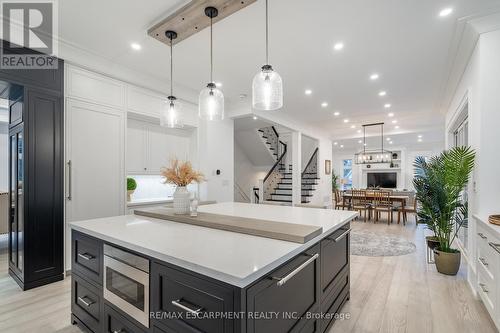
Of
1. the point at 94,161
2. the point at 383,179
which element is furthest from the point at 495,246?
the point at 383,179

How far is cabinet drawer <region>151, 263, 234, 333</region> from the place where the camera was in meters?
1.07

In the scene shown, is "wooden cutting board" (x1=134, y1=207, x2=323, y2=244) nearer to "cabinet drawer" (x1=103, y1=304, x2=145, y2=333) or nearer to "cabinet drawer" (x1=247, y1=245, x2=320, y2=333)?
"cabinet drawer" (x1=247, y1=245, x2=320, y2=333)

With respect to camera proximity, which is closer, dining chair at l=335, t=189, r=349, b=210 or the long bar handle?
the long bar handle

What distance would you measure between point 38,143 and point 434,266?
5.43 metres

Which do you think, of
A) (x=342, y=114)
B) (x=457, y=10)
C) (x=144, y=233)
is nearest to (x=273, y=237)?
(x=144, y=233)

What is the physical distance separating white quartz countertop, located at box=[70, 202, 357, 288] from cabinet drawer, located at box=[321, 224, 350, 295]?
122 millimetres

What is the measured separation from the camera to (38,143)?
2832mm

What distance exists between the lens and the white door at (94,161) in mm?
3104

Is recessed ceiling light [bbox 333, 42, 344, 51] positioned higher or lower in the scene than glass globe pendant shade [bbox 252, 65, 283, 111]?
higher

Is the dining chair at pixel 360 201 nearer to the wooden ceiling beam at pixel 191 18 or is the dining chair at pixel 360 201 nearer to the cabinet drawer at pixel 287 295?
the cabinet drawer at pixel 287 295

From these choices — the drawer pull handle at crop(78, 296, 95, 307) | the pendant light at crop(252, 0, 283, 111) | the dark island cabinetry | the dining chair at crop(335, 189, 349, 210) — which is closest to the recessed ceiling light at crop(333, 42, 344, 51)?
the pendant light at crop(252, 0, 283, 111)

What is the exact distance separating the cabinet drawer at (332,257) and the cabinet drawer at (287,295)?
144 millimetres

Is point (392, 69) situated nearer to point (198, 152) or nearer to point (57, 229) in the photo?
point (198, 152)

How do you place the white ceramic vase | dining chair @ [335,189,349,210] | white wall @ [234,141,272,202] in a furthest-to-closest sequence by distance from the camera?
→ 1. white wall @ [234,141,272,202]
2. dining chair @ [335,189,349,210]
3. the white ceramic vase
